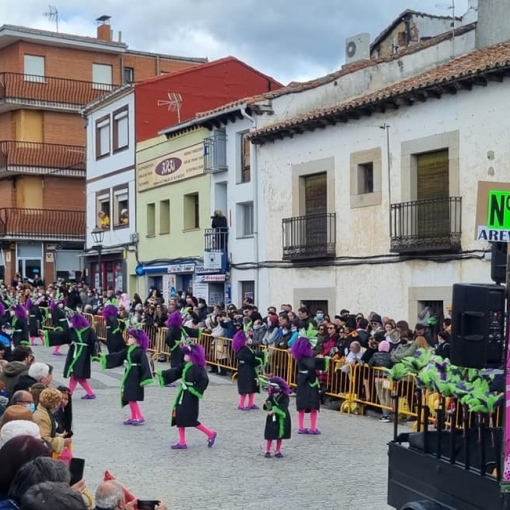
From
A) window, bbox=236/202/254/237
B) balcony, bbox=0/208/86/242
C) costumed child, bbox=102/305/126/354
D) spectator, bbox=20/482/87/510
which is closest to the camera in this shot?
spectator, bbox=20/482/87/510

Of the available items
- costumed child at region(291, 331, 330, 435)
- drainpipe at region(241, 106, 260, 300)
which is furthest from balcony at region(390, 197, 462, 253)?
drainpipe at region(241, 106, 260, 300)

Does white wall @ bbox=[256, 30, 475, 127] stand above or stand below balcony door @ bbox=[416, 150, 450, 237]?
above

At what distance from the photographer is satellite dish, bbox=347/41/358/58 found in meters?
26.9

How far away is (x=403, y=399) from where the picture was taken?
1380 centimetres

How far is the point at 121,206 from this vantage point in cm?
3306

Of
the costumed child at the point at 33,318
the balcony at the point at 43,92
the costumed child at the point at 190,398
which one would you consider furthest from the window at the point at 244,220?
the balcony at the point at 43,92

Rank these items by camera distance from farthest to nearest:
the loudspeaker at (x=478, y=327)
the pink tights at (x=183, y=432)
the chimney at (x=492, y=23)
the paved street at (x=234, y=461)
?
the chimney at (x=492, y=23) → the pink tights at (x=183, y=432) → the paved street at (x=234, y=461) → the loudspeaker at (x=478, y=327)

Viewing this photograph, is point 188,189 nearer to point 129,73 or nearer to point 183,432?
point 183,432

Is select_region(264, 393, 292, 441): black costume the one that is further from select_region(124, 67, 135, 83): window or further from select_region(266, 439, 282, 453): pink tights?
select_region(124, 67, 135, 83): window

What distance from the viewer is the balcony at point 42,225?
1561 inches

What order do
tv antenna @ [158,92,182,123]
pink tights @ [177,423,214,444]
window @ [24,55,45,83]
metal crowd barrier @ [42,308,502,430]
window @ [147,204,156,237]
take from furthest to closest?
window @ [24,55,45,83], tv antenna @ [158,92,182,123], window @ [147,204,156,237], metal crowd barrier @ [42,308,502,430], pink tights @ [177,423,214,444]

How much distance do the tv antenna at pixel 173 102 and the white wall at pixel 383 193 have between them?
319 inches

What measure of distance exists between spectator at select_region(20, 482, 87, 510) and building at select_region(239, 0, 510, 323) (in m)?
14.3

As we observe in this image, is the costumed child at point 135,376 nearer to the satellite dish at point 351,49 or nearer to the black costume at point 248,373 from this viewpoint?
the black costume at point 248,373
